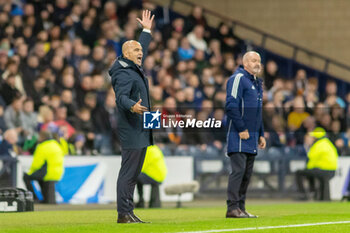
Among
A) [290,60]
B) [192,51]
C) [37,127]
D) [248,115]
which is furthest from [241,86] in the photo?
[290,60]

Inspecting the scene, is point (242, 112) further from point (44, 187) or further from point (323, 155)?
point (323, 155)

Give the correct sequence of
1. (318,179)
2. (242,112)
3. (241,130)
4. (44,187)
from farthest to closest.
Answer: (318,179) → (44,187) → (242,112) → (241,130)

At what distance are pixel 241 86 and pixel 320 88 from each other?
52.3 ft

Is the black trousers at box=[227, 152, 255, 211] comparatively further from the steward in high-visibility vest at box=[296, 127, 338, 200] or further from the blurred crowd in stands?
the steward in high-visibility vest at box=[296, 127, 338, 200]

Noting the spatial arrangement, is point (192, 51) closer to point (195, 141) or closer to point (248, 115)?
point (195, 141)

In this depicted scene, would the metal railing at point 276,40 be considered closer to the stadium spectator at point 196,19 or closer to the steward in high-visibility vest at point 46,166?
the stadium spectator at point 196,19

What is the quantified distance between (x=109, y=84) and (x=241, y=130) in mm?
9565

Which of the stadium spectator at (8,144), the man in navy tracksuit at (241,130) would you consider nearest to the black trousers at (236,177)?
the man in navy tracksuit at (241,130)

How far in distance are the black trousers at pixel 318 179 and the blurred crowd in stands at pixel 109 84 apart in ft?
4.35

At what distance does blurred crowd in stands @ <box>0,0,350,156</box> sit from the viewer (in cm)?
1839

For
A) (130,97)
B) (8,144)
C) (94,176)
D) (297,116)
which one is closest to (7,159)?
(8,144)

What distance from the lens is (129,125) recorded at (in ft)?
33.5

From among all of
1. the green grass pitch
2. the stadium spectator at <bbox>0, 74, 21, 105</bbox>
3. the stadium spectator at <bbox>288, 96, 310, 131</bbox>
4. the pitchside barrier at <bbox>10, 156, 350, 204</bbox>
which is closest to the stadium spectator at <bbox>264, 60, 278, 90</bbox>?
the stadium spectator at <bbox>288, 96, 310, 131</bbox>

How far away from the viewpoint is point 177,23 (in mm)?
24938
